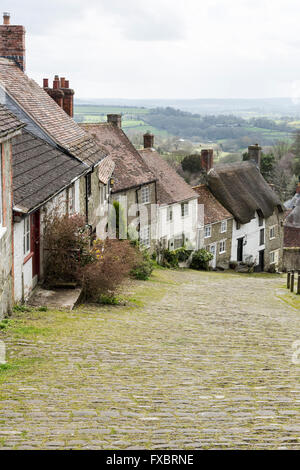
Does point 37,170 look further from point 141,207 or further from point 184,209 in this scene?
point 184,209

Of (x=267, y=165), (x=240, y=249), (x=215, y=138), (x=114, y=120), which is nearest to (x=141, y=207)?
(x=114, y=120)

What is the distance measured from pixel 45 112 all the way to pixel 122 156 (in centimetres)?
1340

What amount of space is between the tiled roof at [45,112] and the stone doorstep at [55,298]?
5387 mm

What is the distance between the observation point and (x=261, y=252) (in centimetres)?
4550

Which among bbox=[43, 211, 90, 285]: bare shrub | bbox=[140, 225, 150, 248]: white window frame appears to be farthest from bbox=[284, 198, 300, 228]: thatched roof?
bbox=[43, 211, 90, 285]: bare shrub

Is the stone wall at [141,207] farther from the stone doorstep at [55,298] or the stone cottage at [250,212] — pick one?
the stone doorstep at [55,298]

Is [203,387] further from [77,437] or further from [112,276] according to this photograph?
[112,276]

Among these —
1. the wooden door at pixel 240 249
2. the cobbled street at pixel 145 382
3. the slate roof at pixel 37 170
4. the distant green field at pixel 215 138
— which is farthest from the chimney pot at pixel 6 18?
the distant green field at pixel 215 138

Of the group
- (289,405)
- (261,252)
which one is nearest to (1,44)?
(289,405)

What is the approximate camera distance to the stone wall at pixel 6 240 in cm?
1138

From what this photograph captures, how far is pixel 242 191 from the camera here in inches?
1699

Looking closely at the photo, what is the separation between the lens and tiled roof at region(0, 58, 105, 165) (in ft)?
62.7
